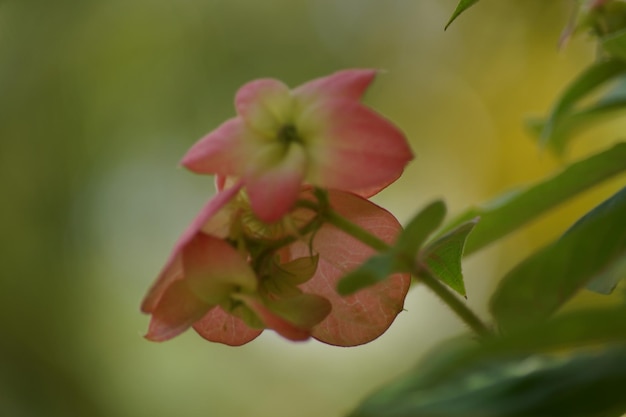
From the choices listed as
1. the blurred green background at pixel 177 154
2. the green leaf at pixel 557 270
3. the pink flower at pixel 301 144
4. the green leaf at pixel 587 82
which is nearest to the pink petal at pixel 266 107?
the pink flower at pixel 301 144

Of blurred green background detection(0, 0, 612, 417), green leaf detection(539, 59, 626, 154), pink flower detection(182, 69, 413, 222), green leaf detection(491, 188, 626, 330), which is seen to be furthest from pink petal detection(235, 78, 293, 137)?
blurred green background detection(0, 0, 612, 417)

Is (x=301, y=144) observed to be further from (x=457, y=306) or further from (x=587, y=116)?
(x=587, y=116)

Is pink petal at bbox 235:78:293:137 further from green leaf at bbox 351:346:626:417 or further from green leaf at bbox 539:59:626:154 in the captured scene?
green leaf at bbox 539:59:626:154

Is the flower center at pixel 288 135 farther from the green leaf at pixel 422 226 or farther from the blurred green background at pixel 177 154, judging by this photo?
the blurred green background at pixel 177 154

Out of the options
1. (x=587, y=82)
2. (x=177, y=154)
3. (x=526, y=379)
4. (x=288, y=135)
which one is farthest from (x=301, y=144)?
(x=177, y=154)

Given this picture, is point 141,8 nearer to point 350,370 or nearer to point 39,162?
point 39,162

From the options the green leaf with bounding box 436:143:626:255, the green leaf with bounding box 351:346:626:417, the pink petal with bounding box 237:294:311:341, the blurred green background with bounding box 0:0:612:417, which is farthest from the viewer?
the blurred green background with bounding box 0:0:612:417

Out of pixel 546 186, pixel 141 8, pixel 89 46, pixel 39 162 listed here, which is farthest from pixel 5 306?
pixel 546 186
